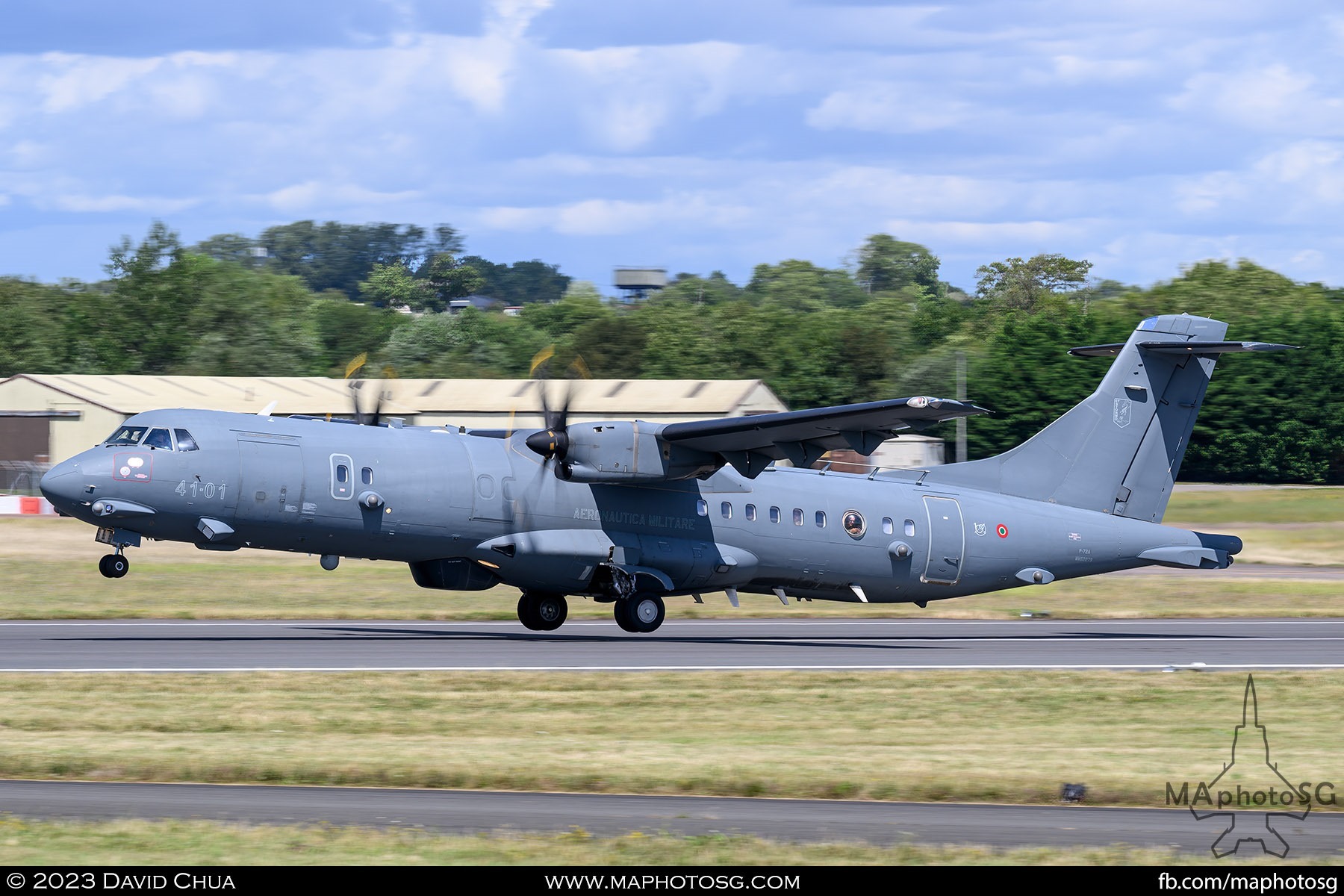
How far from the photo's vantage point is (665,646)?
994 inches

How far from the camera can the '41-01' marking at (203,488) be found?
22.5m

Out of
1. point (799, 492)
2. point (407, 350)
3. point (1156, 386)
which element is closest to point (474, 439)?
point (799, 492)

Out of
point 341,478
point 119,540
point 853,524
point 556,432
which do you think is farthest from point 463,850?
point 853,524

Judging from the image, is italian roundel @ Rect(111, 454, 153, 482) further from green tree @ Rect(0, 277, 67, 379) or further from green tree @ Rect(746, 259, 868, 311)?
green tree @ Rect(746, 259, 868, 311)

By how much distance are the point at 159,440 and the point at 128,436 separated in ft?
1.67

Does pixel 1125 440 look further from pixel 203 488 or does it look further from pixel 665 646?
pixel 203 488

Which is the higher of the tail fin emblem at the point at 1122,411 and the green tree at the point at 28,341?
the green tree at the point at 28,341

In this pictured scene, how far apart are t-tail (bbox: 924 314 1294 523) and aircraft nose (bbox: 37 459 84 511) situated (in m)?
16.0

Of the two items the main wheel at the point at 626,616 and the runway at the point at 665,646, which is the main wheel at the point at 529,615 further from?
the main wheel at the point at 626,616

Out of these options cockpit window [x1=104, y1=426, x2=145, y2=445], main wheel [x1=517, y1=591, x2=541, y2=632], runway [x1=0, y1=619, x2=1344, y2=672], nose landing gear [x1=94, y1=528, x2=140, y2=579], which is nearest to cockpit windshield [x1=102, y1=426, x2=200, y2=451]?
cockpit window [x1=104, y1=426, x2=145, y2=445]

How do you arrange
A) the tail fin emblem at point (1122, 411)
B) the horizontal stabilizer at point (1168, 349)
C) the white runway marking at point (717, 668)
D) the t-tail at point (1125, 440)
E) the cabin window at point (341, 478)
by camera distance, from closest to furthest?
1. the white runway marking at point (717, 668)
2. the cabin window at point (341, 478)
3. the horizontal stabilizer at point (1168, 349)
4. the t-tail at point (1125, 440)
5. the tail fin emblem at point (1122, 411)

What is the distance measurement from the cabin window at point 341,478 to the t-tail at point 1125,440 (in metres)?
11.9

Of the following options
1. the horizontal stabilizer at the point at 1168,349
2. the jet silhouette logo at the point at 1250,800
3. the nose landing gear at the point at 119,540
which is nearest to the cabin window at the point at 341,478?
the nose landing gear at the point at 119,540

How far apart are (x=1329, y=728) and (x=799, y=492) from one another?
40.1 ft
